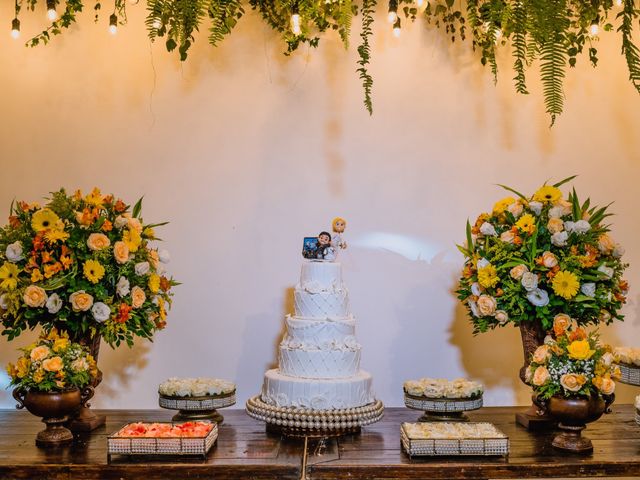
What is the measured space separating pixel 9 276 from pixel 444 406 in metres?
1.94

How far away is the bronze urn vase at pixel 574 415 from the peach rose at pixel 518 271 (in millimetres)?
538

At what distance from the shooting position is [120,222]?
9.52ft

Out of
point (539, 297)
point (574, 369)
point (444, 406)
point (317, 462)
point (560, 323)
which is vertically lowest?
point (317, 462)

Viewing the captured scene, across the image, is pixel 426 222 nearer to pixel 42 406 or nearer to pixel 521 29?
pixel 521 29

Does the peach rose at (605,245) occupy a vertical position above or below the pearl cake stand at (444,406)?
above

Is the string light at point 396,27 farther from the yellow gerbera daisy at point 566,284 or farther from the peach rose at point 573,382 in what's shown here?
the peach rose at point 573,382

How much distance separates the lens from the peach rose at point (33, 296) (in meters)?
2.71

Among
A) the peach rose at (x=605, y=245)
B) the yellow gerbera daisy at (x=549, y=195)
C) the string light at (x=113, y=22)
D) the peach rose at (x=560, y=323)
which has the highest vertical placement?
the string light at (x=113, y=22)

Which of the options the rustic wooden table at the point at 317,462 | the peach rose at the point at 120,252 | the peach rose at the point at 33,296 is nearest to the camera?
the rustic wooden table at the point at 317,462

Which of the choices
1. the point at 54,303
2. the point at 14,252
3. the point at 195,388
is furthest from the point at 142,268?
the point at 195,388

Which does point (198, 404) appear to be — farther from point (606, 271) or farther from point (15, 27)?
point (15, 27)

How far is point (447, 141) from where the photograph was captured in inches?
148

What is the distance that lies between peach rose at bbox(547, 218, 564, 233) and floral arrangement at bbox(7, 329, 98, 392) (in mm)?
1999

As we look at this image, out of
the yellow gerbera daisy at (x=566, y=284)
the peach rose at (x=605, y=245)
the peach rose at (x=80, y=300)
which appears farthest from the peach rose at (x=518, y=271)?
the peach rose at (x=80, y=300)
